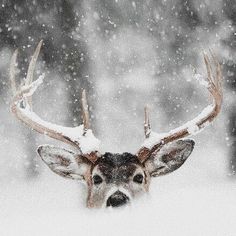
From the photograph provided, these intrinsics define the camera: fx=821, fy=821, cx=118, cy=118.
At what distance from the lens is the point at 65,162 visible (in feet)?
18.6

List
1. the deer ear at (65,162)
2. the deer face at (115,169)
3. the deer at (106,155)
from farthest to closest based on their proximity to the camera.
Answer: the deer ear at (65,162) → the deer at (106,155) → the deer face at (115,169)

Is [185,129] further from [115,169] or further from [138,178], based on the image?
[115,169]

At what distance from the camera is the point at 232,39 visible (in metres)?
16.8

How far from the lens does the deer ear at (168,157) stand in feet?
18.8

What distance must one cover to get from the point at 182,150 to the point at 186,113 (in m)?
12.4

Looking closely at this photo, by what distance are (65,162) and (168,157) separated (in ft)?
2.42

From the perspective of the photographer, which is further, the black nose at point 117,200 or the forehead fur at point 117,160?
the forehead fur at point 117,160

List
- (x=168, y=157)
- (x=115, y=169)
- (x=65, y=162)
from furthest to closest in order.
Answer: (x=168, y=157) → (x=65, y=162) → (x=115, y=169)

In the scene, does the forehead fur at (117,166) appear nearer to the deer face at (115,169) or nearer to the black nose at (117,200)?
the deer face at (115,169)

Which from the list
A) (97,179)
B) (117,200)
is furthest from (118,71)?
(117,200)

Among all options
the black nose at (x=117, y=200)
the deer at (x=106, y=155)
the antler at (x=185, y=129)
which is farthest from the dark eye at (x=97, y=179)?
the black nose at (x=117, y=200)

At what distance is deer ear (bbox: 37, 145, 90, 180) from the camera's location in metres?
5.63

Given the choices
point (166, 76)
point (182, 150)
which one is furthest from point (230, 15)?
point (182, 150)

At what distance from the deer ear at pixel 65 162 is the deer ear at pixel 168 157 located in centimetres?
45
